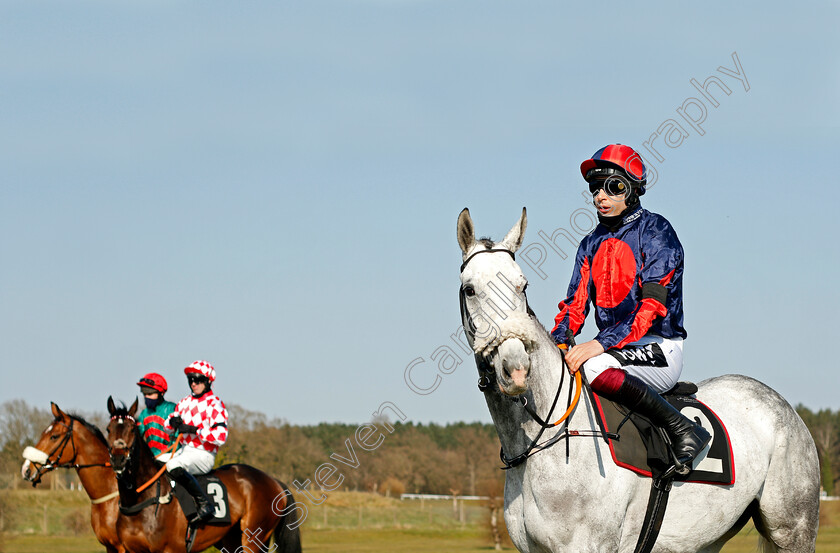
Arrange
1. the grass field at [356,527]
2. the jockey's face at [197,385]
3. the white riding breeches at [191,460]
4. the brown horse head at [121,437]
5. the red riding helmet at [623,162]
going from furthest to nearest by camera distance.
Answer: the grass field at [356,527] < the jockey's face at [197,385] < the white riding breeches at [191,460] < the brown horse head at [121,437] < the red riding helmet at [623,162]

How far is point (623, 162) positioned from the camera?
16.6 feet

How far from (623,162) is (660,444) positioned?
156 cm

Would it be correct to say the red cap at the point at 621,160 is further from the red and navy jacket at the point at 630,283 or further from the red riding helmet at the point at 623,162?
the red and navy jacket at the point at 630,283

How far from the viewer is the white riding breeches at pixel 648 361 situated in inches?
184

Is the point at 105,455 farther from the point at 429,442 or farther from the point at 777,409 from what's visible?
the point at 429,442

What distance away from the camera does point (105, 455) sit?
11242mm

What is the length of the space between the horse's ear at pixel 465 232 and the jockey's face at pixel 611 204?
3.21 feet

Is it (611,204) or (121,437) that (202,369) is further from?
(611,204)

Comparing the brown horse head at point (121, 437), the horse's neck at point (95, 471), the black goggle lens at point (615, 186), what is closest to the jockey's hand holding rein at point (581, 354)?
the black goggle lens at point (615, 186)

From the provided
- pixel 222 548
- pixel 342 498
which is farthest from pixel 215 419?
pixel 342 498

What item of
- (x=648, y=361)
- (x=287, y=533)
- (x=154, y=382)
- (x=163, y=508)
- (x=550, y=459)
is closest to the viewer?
(x=550, y=459)

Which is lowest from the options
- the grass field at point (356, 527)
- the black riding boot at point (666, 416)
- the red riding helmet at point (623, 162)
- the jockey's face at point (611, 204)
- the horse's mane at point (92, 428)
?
the grass field at point (356, 527)

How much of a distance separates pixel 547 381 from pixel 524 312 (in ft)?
1.75

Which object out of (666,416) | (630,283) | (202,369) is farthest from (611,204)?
(202,369)
